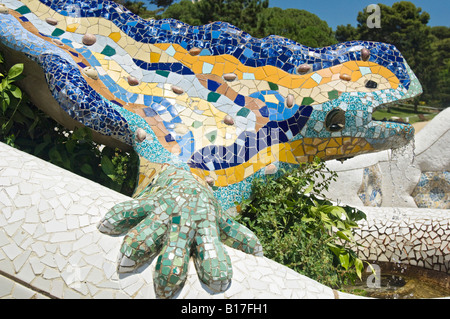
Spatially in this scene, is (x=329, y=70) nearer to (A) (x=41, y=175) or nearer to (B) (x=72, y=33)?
(B) (x=72, y=33)

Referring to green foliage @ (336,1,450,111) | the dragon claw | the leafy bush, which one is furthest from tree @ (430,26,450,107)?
the dragon claw

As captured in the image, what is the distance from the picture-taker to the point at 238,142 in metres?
3.76

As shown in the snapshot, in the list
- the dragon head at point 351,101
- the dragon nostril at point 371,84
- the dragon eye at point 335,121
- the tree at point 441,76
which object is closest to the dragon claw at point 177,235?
the dragon head at point 351,101

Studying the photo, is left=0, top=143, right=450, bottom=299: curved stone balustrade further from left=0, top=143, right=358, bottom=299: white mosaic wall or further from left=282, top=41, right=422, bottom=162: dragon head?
left=282, top=41, right=422, bottom=162: dragon head

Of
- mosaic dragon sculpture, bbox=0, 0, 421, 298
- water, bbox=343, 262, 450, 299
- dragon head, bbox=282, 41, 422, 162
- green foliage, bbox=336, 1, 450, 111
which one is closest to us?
mosaic dragon sculpture, bbox=0, 0, 421, 298

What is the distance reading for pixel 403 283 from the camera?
15.4ft

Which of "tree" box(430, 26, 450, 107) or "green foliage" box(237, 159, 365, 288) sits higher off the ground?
"tree" box(430, 26, 450, 107)

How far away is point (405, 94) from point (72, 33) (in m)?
2.90

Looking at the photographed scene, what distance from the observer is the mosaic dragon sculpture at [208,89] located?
3.51 m

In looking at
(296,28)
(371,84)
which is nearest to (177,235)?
(371,84)

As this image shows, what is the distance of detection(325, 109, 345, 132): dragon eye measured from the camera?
13.0 feet

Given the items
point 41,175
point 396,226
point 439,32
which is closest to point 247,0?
point 396,226

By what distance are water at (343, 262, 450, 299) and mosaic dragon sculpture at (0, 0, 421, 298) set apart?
1367mm
